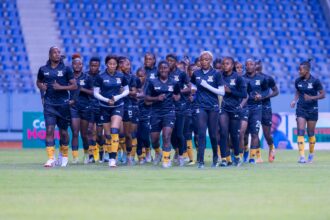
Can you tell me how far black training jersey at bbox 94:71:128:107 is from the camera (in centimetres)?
2103

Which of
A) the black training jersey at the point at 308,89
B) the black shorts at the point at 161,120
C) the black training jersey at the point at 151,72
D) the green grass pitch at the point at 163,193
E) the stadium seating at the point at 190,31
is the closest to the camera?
the green grass pitch at the point at 163,193

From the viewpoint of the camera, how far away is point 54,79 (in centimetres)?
2084

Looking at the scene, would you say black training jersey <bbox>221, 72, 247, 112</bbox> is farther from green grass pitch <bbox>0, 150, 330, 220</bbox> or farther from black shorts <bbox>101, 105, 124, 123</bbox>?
black shorts <bbox>101, 105, 124, 123</bbox>

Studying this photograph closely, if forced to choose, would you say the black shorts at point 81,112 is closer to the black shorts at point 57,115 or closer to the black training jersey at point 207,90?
the black shorts at point 57,115

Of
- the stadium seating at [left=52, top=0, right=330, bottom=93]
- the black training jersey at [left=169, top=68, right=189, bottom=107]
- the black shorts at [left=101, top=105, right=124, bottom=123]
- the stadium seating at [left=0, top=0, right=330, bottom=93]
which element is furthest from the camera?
the stadium seating at [left=52, top=0, right=330, bottom=93]

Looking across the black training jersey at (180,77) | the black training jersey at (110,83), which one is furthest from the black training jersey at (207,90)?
the black training jersey at (110,83)

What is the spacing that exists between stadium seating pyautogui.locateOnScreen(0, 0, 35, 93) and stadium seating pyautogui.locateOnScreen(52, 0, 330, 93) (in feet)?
5.45

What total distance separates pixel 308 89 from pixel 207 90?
3457 millimetres

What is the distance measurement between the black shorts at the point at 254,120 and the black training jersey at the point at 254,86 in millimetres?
114

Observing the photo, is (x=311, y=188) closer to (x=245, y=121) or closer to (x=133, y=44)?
(x=245, y=121)

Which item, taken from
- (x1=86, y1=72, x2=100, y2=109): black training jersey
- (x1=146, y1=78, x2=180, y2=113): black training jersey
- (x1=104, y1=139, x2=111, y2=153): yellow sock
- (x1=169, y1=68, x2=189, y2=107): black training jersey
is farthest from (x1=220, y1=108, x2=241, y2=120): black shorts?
(x1=86, y1=72, x2=100, y2=109): black training jersey

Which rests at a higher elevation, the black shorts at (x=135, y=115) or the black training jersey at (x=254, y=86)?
the black training jersey at (x=254, y=86)

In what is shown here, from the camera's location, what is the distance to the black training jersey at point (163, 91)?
21.3 metres

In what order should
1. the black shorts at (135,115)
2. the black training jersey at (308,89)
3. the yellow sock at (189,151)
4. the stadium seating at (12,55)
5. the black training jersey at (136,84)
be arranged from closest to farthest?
the black training jersey at (136,84) → the black shorts at (135,115) → the yellow sock at (189,151) → the black training jersey at (308,89) → the stadium seating at (12,55)
